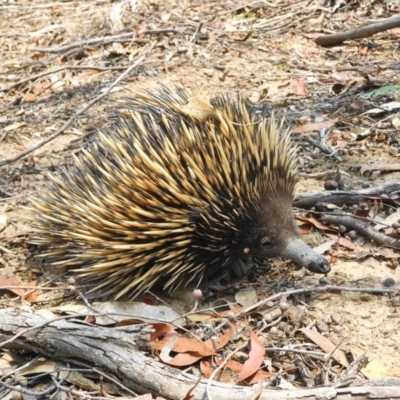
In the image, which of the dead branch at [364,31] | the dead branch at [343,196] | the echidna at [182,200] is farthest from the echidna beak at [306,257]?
the dead branch at [364,31]

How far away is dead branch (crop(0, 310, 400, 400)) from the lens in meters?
2.32

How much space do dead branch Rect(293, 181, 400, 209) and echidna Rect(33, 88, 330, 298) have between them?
51cm

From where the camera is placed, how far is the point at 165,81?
19.6ft

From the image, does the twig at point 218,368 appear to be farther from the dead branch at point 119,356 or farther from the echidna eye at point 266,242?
the echidna eye at point 266,242

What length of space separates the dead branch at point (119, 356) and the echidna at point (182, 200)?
58 centimetres

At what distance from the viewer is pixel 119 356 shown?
2.55m

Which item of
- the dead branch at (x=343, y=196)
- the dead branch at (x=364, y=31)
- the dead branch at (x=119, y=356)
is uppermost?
the dead branch at (x=364, y=31)

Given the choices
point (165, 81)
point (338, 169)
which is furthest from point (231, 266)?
point (165, 81)

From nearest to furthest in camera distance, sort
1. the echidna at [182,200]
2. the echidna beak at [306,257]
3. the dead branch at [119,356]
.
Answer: the dead branch at [119,356], the echidna beak at [306,257], the echidna at [182,200]

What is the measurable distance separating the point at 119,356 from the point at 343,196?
187 cm

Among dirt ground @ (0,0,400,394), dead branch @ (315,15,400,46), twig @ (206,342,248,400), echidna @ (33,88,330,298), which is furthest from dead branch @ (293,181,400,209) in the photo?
twig @ (206,342,248,400)

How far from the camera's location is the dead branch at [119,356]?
7.61 ft

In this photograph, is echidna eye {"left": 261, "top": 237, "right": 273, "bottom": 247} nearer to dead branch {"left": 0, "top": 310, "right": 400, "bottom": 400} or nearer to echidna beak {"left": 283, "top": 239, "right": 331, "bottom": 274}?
echidna beak {"left": 283, "top": 239, "right": 331, "bottom": 274}

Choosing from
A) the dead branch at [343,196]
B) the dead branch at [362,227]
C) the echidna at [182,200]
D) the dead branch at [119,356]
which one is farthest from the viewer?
the dead branch at [343,196]
